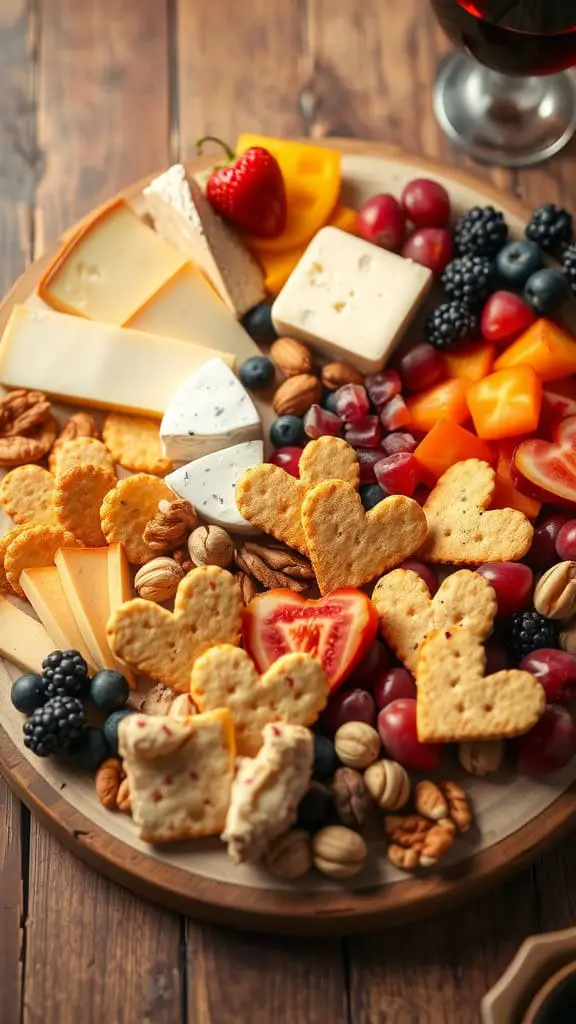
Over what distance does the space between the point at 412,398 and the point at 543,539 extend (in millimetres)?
370

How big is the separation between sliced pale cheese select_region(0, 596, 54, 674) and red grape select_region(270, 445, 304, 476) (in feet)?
1.67

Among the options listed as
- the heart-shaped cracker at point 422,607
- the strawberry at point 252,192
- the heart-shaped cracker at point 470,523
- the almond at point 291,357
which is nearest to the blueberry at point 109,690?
the heart-shaped cracker at point 422,607

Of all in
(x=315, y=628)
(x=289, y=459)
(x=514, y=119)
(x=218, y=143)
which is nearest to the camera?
(x=315, y=628)

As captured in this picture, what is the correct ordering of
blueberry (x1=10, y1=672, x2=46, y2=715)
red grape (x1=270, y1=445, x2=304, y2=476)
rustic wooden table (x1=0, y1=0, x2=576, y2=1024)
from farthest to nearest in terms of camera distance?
rustic wooden table (x1=0, y1=0, x2=576, y2=1024), red grape (x1=270, y1=445, x2=304, y2=476), blueberry (x1=10, y1=672, x2=46, y2=715)

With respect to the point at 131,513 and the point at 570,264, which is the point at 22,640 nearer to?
the point at 131,513

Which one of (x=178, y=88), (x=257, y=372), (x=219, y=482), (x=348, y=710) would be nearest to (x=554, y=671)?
(x=348, y=710)

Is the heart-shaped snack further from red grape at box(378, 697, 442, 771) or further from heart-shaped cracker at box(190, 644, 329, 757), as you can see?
red grape at box(378, 697, 442, 771)

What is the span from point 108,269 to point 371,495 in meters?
0.69

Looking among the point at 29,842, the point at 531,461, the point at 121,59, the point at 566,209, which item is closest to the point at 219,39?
the point at 121,59

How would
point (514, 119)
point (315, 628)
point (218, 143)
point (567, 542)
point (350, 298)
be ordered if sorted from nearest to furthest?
point (315, 628) → point (567, 542) → point (350, 298) → point (218, 143) → point (514, 119)

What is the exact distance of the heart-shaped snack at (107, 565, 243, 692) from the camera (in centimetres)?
180

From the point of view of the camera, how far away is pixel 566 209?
7.97 feet

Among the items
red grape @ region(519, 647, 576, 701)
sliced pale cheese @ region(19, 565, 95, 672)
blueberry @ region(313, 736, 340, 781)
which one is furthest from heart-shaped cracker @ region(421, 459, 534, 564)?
sliced pale cheese @ region(19, 565, 95, 672)

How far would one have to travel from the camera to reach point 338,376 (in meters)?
2.10
